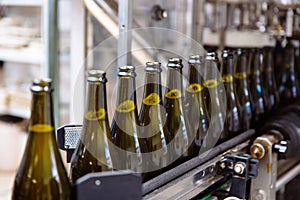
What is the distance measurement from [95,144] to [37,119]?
0.43 ft

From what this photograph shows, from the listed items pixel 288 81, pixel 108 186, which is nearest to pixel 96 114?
pixel 108 186

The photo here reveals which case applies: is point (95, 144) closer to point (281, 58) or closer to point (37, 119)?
point (37, 119)

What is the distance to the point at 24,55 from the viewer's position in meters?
2.21

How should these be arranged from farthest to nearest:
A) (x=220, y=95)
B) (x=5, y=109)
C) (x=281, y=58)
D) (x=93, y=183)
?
(x=5, y=109) → (x=281, y=58) → (x=220, y=95) → (x=93, y=183)

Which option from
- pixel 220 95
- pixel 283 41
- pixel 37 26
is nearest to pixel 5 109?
pixel 37 26

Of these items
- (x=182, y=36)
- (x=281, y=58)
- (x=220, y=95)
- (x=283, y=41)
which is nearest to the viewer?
(x=220, y=95)

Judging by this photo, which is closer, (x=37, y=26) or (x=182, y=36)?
(x=182, y=36)

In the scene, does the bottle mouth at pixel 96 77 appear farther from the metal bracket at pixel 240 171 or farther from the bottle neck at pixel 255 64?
the bottle neck at pixel 255 64

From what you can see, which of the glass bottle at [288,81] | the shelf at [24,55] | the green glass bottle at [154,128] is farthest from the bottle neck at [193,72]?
the shelf at [24,55]

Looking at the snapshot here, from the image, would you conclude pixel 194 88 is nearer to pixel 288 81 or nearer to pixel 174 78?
pixel 174 78

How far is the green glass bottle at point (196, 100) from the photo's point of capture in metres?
0.80

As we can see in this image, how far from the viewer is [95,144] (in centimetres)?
62

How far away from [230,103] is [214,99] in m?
0.09

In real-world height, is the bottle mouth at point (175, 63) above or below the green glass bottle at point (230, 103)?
above
